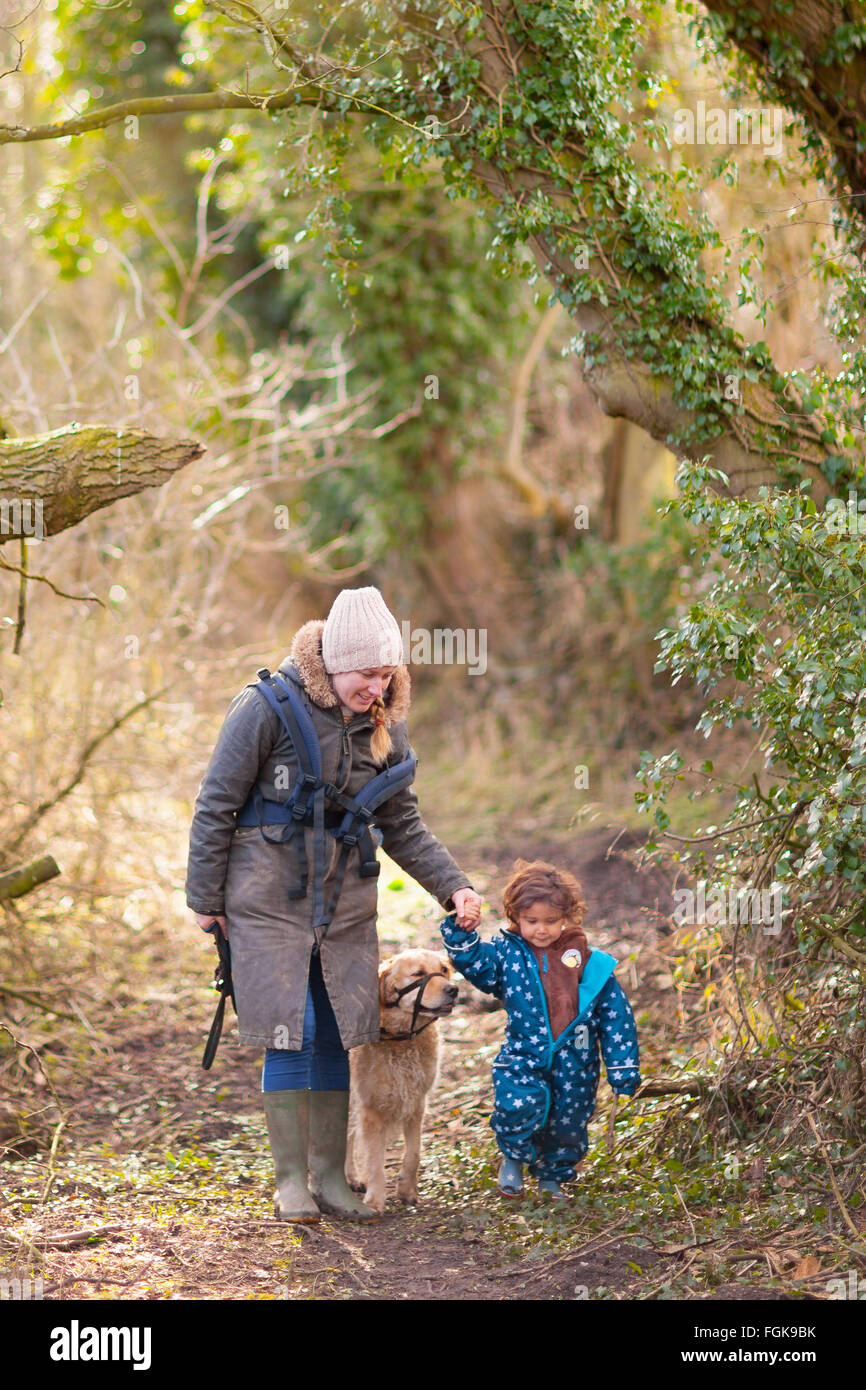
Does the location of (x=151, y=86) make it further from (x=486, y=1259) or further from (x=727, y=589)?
(x=486, y=1259)

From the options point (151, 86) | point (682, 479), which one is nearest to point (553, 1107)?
point (682, 479)

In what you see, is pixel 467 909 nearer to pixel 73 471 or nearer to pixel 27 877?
pixel 73 471

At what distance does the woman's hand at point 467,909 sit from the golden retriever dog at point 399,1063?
10.8 inches

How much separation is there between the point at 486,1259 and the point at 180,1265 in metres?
1.03

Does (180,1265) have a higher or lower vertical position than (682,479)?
lower

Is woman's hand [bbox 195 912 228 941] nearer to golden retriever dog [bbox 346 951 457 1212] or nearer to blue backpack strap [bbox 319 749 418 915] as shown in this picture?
blue backpack strap [bbox 319 749 418 915]

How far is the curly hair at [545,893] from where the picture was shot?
4.97m

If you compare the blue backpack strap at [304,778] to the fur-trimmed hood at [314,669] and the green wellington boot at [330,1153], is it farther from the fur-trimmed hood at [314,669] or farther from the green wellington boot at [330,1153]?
the green wellington boot at [330,1153]

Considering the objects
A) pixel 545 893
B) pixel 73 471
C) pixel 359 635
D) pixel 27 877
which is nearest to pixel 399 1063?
pixel 545 893

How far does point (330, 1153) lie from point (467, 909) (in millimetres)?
1085

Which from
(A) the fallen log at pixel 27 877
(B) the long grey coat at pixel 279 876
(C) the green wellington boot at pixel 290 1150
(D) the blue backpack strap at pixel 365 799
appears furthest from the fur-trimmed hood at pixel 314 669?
(A) the fallen log at pixel 27 877

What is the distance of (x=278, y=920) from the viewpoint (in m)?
4.77

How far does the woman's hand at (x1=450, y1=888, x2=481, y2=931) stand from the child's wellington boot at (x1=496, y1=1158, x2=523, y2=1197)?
0.94 meters

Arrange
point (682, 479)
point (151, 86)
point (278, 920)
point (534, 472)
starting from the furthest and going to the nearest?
1. point (534, 472)
2. point (151, 86)
3. point (682, 479)
4. point (278, 920)
